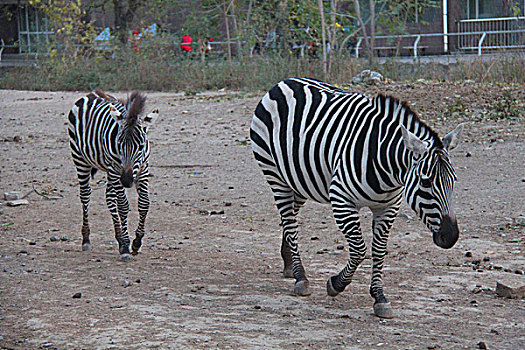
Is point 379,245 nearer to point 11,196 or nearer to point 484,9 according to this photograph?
point 11,196

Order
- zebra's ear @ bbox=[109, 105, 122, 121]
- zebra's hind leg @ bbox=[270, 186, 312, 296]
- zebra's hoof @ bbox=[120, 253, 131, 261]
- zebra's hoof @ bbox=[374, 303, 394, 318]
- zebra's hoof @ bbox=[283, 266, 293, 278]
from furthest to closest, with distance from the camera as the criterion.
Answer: zebra's hoof @ bbox=[120, 253, 131, 261]
zebra's ear @ bbox=[109, 105, 122, 121]
zebra's hoof @ bbox=[283, 266, 293, 278]
zebra's hind leg @ bbox=[270, 186, 312, 296]
zebra's hoof @ bbox=[374, 303, 394, 318]

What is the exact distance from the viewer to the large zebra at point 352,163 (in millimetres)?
4777

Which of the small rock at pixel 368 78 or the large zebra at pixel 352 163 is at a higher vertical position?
the small rock at pixel 368 78

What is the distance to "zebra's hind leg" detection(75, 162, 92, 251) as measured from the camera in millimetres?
7559

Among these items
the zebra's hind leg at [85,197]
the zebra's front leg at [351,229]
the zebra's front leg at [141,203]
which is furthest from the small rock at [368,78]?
the zebra's front leg at [351,229]

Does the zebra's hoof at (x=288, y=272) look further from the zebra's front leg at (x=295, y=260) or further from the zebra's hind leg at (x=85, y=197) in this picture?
the zebra's hind leg at (x=85, y=197)

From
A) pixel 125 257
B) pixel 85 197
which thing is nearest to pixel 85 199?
pixel 85 197

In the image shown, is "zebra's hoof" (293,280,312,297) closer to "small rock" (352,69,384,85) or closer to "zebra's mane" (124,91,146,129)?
"zebra's mane" (124,91,146,129)

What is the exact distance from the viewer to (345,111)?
5641 millimetres

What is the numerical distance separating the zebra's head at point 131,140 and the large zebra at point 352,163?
3.89 ft

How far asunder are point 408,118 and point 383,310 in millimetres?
1400

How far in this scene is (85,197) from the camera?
773 centimetres

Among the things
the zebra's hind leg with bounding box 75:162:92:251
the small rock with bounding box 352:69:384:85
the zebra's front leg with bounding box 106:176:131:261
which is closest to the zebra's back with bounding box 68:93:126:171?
the zebra's hind leg with bounding box 75:162:92:251

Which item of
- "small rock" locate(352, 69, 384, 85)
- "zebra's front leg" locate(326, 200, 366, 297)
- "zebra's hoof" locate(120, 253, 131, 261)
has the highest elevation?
"small rock" locate(352, 69, 384, 85)
